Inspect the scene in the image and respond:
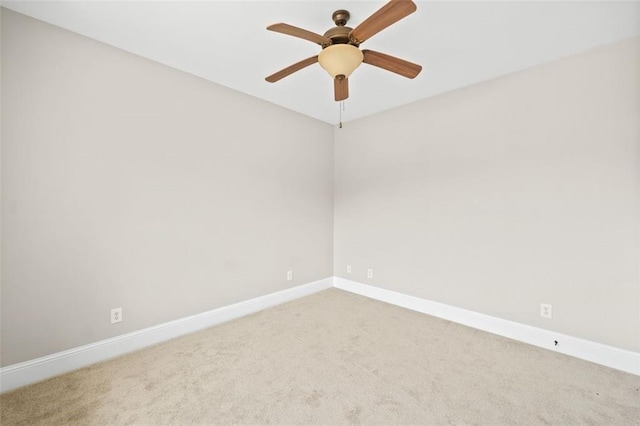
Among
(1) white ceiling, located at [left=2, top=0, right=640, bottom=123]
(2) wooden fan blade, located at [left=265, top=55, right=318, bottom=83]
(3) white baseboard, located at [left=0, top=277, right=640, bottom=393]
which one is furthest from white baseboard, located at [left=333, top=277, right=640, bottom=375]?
(2) wooden fan blade, located at [left=265, top=55, right=318, bottom=83]

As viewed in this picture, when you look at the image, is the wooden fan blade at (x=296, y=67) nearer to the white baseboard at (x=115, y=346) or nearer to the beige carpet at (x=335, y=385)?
the beige carpet at (x=335, y=385)

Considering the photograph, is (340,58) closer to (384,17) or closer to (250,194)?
(384,17)

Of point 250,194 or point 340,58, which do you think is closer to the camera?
point 340,58

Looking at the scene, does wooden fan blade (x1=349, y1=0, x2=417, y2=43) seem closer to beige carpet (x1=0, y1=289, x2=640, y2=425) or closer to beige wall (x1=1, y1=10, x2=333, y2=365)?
beige wall (x1=1, y1=10, x2=333, y2=365)

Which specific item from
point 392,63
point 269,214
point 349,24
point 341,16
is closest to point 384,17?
point 392,63

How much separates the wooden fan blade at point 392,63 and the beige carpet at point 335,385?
2.10 meters

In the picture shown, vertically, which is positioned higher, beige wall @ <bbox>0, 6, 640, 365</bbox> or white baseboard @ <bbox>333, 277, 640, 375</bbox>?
beige wall @ <bbox>0, 6, 640, 365</bbox>

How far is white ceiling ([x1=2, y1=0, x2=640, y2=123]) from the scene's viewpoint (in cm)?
174

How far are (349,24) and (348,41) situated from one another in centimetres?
41

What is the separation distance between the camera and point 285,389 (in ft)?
5.90

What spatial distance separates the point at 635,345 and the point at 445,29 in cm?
268

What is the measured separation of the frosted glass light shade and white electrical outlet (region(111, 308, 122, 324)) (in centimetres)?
244

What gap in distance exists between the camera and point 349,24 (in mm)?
1883

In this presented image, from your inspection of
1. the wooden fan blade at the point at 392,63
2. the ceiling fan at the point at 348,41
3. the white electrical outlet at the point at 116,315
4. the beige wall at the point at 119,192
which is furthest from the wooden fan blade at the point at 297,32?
the white electrical outlet at the point at 116,315
